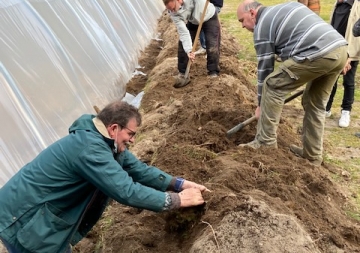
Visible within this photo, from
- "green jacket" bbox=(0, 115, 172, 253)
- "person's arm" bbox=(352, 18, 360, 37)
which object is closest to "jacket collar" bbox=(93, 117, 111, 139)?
"green jacket" bbox=(0, 115, 172, 253)

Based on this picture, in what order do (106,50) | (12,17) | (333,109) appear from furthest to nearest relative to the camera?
(106,50), (333,109), (12,17)

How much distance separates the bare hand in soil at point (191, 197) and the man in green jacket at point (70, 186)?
8cm

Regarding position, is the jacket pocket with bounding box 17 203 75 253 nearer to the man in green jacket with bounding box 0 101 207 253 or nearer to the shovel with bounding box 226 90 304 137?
the man in green jacket with bounding box 0 101 207 253

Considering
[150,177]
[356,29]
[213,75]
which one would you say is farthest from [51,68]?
[356,29]

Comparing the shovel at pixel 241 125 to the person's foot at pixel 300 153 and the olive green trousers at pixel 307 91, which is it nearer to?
the olive green trousers at pixel 307 91

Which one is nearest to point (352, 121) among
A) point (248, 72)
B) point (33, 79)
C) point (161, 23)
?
point (248, 72)

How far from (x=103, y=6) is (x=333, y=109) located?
629 centimetres

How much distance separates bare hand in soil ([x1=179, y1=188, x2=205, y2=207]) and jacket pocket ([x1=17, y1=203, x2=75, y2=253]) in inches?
30.7

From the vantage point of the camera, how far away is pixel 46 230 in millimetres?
2984

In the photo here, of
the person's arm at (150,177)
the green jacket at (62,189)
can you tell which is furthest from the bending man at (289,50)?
the green jacket at (62,189)

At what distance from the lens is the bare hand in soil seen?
3213 mm

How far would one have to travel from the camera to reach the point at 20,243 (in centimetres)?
296

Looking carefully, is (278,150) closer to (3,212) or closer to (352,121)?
(352,121)

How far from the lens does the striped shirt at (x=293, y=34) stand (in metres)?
4.39
